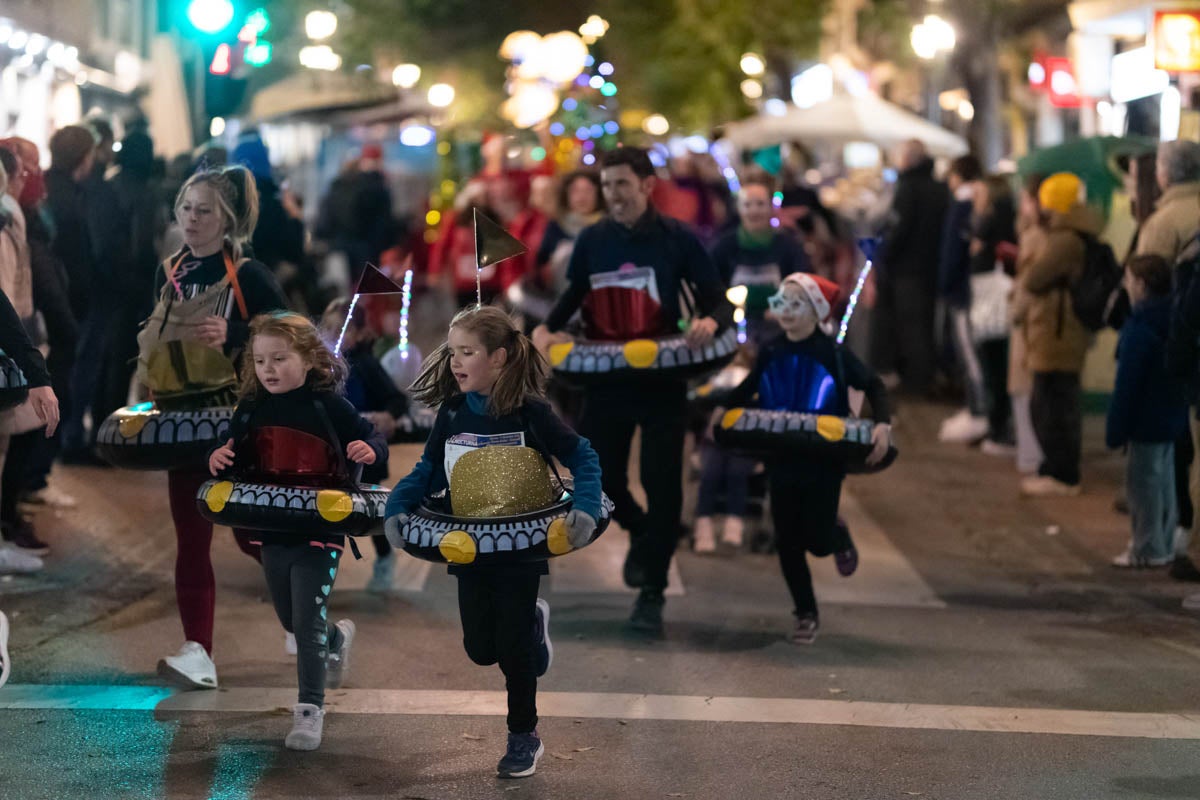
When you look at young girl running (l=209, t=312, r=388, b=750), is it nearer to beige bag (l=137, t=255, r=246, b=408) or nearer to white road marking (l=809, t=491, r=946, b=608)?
beige bag (l=137, t=255, r=246, b=408)

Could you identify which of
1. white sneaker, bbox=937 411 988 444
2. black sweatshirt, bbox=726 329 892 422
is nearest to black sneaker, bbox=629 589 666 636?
black sweatshirt, bbox=726 329 892 422

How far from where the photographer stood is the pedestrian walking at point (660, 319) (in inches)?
321

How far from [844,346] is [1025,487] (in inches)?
203

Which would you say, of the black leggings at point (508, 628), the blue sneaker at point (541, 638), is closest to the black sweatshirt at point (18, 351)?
the black leggings at point (508, 628)

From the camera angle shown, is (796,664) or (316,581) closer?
(316,581)

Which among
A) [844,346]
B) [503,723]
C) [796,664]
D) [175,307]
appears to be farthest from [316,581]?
[844,346]

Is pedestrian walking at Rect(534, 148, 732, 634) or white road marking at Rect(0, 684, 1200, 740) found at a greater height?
pedestrian walking at Rect(534, 148, 732, 634)

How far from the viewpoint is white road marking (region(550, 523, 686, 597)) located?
9.41 m

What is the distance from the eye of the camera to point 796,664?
7758 mm

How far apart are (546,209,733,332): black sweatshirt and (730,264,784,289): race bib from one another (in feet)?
7.88

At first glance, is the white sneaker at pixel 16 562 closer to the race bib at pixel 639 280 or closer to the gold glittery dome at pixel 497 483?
the race bib at pixel 639 280

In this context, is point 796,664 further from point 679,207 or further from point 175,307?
point 679,207

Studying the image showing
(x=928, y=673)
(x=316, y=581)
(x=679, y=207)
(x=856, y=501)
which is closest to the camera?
(x=316, y=581)

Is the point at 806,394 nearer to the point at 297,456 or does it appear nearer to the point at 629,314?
the point at 629,314
